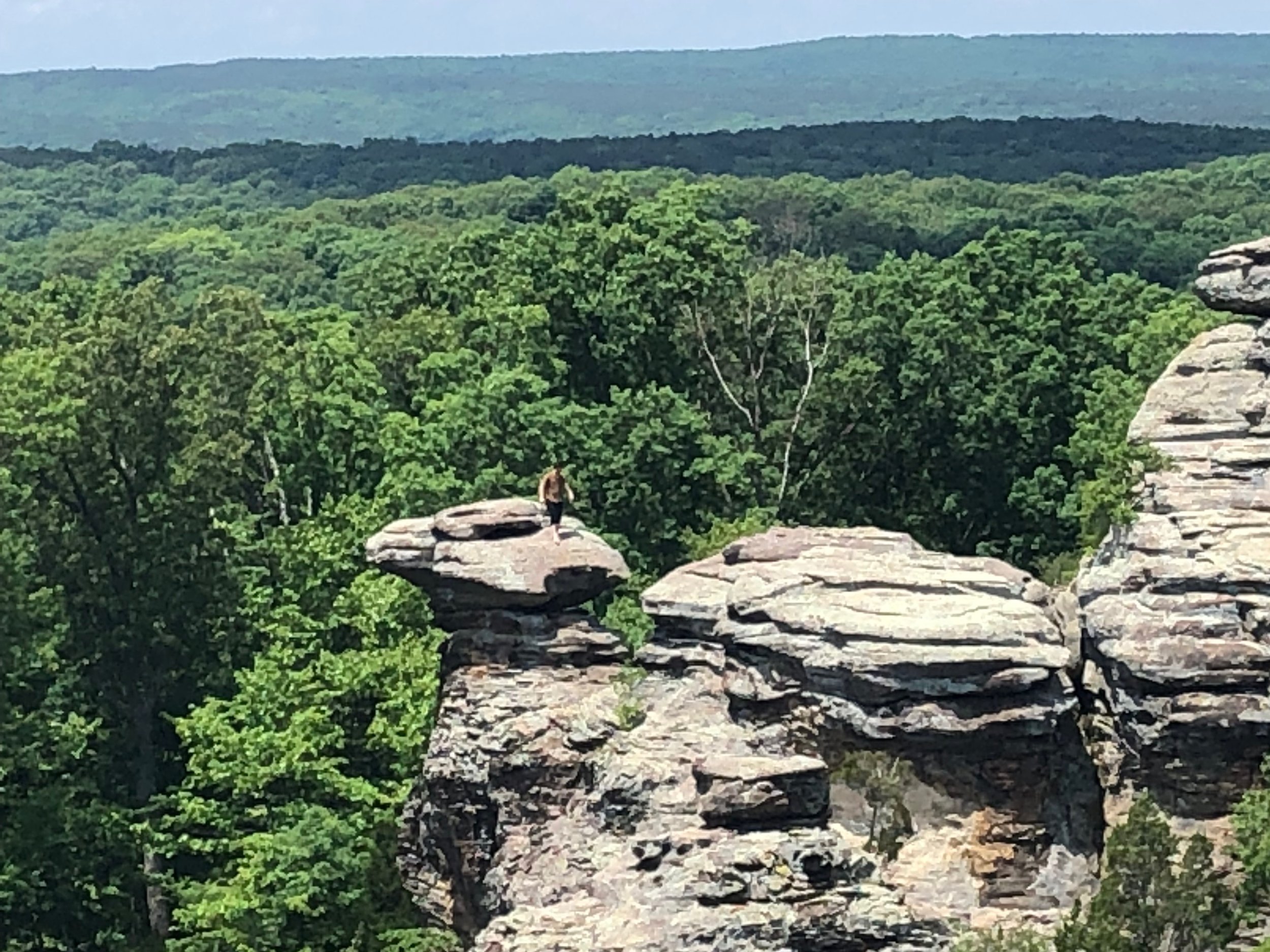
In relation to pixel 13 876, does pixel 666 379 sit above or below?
above

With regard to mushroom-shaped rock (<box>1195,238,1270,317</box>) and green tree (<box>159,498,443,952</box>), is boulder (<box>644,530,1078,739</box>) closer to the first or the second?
green tree (<box>159,498,443,952</box>)

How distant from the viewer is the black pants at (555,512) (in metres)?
28.5

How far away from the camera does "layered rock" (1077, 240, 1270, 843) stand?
24.5m

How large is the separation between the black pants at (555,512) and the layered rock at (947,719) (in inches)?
140

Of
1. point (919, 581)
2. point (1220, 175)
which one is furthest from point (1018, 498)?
point (1220, 175)

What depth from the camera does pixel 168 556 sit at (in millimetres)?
39875

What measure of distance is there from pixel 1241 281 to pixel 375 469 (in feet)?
58.0

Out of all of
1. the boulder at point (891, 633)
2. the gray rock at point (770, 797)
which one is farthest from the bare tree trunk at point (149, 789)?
the gray rock at point (770, 797)

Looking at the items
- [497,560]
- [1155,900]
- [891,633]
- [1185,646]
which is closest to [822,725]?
[891,633]

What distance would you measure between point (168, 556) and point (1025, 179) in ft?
479

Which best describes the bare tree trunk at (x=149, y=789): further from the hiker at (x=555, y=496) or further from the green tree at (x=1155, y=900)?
the green tree at (x=1155, y=900)

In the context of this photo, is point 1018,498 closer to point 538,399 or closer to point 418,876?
point 538,399

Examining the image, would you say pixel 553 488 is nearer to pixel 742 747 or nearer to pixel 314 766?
pixel 742 747

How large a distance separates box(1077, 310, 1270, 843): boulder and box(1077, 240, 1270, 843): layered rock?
0.05ft
